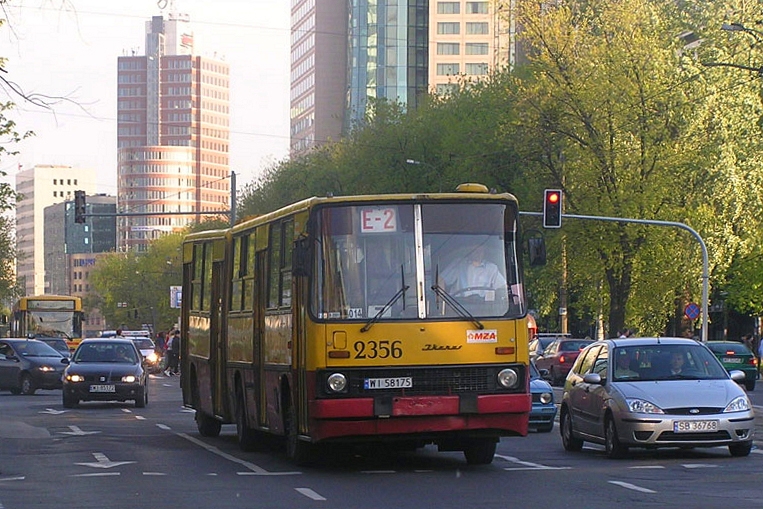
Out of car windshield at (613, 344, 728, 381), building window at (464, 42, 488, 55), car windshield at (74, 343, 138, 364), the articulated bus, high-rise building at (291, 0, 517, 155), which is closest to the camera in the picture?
the articulated bus

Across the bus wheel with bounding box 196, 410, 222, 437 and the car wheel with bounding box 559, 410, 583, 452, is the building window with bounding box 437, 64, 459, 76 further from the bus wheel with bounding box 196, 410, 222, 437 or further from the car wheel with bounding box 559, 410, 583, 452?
the car wheel with bounding box 559, 410, 583, 452

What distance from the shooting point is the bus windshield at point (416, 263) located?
17.5 metres

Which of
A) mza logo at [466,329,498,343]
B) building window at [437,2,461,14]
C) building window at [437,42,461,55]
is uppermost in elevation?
building window at [437,2,461,14]

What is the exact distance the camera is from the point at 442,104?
7775 centimetres

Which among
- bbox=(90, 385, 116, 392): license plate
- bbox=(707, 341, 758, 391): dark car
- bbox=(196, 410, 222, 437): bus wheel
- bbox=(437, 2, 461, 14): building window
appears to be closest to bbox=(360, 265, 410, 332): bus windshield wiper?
bbox=(196, 410, 222, 437): bus wheel

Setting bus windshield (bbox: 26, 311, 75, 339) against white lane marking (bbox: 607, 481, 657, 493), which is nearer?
white lane marking (bbox: 607, 481, 657, 493)

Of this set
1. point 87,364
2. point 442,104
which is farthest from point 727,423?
point 442,104

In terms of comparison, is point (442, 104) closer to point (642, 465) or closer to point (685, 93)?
point (685, 93)

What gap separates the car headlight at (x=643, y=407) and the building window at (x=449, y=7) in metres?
137

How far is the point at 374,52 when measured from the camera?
144m

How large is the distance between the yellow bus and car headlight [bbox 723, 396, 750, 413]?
48957 millimetres

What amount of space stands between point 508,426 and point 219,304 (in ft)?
23.7

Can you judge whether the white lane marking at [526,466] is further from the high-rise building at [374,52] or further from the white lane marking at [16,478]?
the high-rise building at [374,52]

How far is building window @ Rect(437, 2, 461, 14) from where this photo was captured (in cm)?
15425
